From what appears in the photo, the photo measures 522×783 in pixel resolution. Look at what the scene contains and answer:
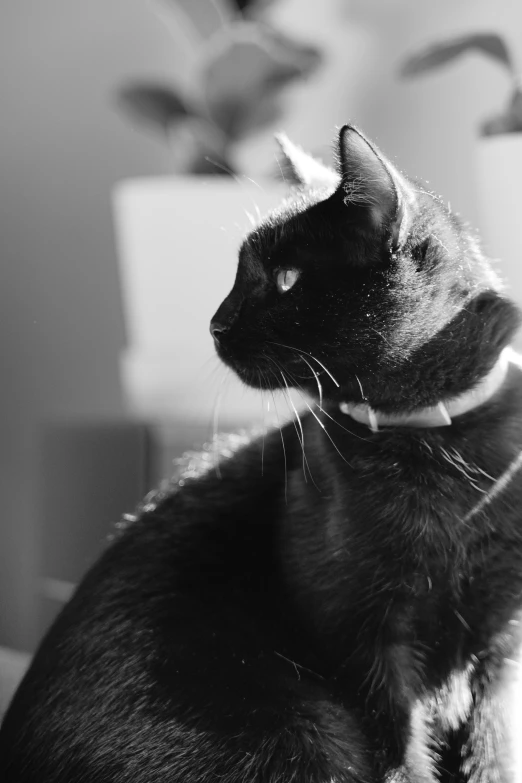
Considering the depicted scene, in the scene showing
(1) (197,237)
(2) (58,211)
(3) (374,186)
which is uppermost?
(3) (374,186)

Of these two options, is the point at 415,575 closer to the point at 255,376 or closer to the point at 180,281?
the point at 255,376

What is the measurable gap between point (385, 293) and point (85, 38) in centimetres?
112

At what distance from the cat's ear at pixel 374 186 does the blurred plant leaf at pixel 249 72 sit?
2.28 ft

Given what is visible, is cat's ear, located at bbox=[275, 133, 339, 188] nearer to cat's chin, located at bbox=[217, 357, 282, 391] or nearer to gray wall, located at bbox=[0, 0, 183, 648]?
cat's chin, located at bbox=[217, 357, 282, 391]

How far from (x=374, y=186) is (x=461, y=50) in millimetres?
552

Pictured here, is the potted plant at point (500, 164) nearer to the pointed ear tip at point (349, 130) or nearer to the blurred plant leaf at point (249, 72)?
the blurred plant leaf at point (249, 72)

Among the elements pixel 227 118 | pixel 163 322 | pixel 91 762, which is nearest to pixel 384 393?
pixel 91 762

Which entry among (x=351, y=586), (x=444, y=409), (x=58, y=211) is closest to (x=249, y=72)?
(x=58, y=211)

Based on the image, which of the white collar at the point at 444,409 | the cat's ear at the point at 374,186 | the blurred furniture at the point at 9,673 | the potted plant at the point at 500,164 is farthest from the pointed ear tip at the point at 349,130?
the blurred furniture at the point at 9,673

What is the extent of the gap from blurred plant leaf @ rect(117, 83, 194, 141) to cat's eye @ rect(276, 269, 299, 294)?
758mm

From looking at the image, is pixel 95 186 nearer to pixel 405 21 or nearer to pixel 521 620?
pixel 405 21

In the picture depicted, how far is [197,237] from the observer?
3.90 feet

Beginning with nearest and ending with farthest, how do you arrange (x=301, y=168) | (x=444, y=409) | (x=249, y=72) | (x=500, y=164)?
1. (x=444, y=409)
2. (x=301, y=168)
3. (x=500, y=164)
4. (x=249, y=72)

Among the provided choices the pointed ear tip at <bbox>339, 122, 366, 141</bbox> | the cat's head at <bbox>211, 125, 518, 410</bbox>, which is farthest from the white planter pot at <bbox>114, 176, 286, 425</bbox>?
the pointed ear tip at <bbox>339, 122, 366, 141</bbox>
